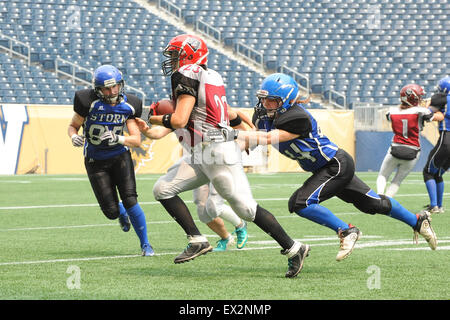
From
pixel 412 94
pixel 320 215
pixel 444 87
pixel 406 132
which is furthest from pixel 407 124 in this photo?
pixel 320 215

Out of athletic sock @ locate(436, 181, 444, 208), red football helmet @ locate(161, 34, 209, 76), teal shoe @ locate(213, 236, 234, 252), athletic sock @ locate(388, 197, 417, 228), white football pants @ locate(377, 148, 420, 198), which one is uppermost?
red football helmet @ locate(161, 34, 209, 76)

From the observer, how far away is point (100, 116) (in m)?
6.34

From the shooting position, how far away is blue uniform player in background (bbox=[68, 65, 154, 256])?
6320mm

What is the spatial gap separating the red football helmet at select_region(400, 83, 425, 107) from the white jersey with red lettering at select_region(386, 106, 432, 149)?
82 mm

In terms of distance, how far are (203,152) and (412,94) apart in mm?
5237

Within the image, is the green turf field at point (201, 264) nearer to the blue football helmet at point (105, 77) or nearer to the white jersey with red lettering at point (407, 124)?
the white jersey with red lettering at point (407, 124)

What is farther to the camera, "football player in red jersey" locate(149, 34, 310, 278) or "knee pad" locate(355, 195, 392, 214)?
"knee pad" locate(355, 195, 392, 214)

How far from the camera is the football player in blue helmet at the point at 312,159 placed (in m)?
5.25

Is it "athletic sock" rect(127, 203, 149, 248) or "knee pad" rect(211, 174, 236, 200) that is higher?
"knee pad" rect(211, 174, 236, 200)

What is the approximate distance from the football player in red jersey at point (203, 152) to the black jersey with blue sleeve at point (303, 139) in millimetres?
355

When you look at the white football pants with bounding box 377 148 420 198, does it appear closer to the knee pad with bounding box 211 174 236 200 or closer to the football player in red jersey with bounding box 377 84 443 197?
the football player in red jersey with bounding box 377 84 443 197

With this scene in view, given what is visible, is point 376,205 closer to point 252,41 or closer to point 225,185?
point 225,185

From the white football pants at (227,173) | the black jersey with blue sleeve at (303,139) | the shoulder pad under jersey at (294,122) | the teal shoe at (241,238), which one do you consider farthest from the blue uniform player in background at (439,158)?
the white football pants at (227,173)

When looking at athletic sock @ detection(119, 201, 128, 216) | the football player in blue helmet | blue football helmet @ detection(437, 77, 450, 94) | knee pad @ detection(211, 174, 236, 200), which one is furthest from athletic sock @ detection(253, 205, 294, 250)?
blue football helmet @ detection(437, 77, 450, 94)
